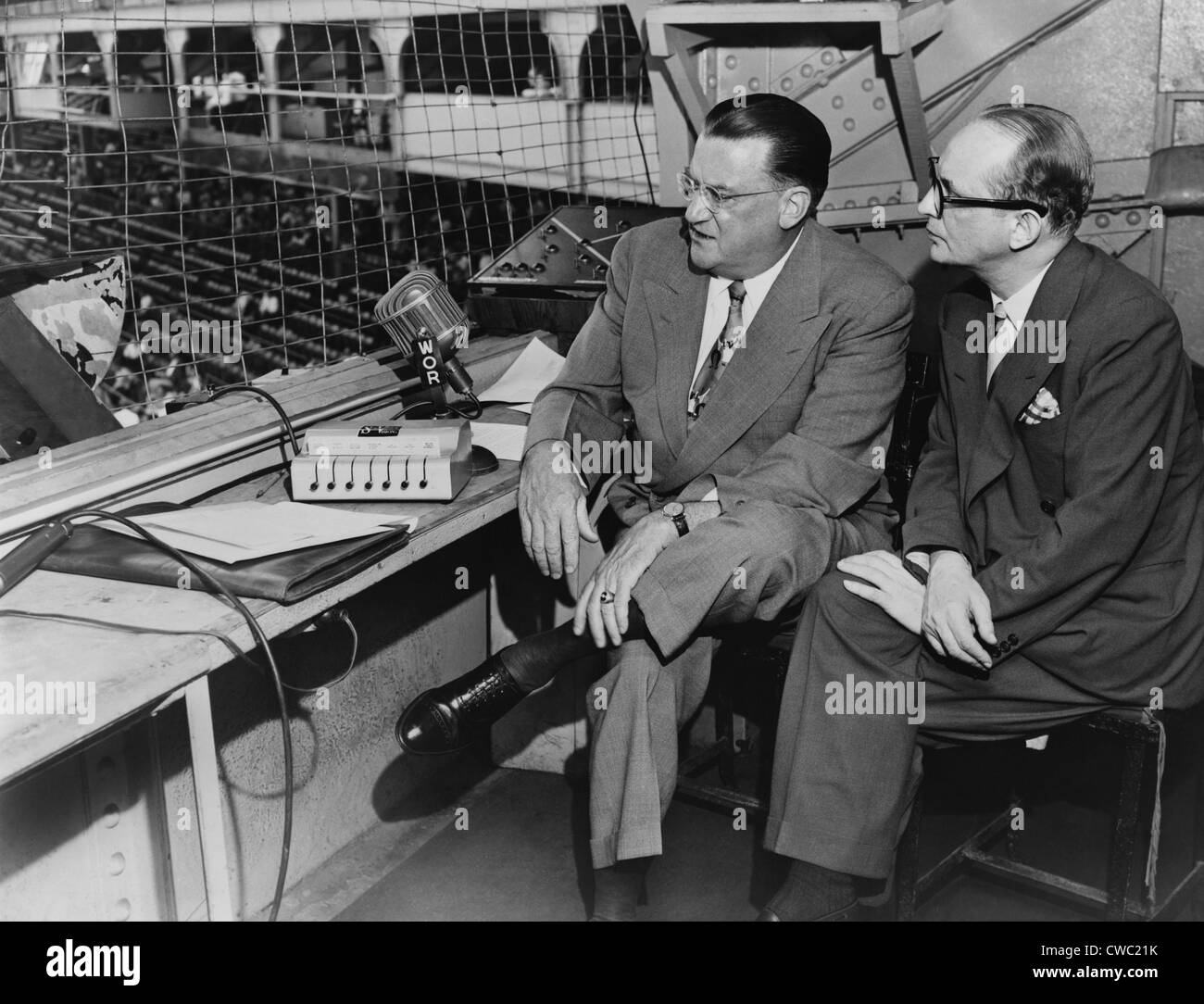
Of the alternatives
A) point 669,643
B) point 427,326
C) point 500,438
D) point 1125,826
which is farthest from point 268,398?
point 1125,826

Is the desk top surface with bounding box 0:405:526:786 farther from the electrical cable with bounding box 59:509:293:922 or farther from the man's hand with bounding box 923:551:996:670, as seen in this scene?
the man's hand with bounding box 923:551:996:670

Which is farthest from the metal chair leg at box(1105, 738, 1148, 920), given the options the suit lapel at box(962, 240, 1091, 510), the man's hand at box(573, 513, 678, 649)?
the man's hand at box(573, 513, 678, 649)

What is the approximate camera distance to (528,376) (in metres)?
3.13

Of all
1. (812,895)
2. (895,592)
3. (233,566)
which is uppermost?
(233,566)

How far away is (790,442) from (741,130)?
2.21ft

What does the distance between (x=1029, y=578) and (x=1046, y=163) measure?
2.58 ft

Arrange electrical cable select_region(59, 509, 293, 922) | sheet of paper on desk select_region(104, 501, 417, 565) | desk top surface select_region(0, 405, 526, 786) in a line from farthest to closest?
sheet of paper on desk select_region(104, 501, 417, 565)
electrical cable select_region(59, 509, 293, 922)
desk top surface select_region(0, 405, 526, 786)

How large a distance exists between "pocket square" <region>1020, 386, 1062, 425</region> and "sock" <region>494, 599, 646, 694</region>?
993 millimetres

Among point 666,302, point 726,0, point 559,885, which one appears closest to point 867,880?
point 559,885

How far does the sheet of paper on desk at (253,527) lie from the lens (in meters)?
1.91

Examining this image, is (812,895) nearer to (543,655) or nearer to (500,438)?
(543,655)

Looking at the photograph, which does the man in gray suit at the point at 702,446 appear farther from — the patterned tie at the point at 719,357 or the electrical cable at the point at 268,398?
the electrical cable at the point at 268,398

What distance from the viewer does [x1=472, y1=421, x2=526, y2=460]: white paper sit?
267 cm

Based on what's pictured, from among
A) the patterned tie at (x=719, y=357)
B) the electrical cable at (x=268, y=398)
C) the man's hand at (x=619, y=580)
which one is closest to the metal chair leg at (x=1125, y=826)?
the man's hand at (x=619, y=580)
